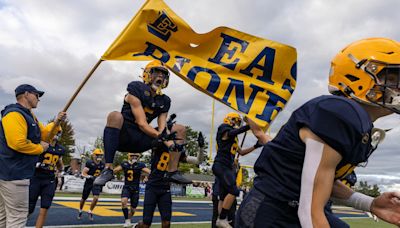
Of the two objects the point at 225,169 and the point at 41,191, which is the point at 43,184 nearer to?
the point at 41,191

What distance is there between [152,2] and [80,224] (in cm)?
595

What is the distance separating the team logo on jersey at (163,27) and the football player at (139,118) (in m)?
0.36

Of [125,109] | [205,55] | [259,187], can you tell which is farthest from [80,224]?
[259,187]

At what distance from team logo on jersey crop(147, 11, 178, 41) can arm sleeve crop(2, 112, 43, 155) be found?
211 centimetres

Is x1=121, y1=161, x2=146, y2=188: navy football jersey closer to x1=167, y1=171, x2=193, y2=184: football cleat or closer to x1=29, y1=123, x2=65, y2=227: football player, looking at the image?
x1=29, y1=123, x2=65, y2=227: football player

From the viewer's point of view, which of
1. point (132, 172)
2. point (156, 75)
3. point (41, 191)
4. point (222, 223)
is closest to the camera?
point (156, 75)

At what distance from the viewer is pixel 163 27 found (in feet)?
14.6

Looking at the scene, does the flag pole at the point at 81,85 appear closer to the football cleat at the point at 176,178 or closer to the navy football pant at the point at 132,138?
the navy football pant at the point at 132,138

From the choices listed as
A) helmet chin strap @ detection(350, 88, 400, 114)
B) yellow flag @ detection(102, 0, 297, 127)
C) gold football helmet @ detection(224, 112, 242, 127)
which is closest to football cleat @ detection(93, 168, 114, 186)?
yellow flag @ detection(102, 0, 297, 127)

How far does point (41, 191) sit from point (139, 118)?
11.5ft

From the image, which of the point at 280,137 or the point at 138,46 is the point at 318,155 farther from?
the point at 138,46

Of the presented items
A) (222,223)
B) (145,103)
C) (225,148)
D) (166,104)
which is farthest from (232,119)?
(145,103)

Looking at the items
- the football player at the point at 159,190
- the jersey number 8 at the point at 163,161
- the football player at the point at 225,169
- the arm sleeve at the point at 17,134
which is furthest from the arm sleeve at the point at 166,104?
the football player at the point at 225,169

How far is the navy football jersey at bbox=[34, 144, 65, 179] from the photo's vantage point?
659cm
